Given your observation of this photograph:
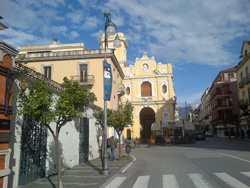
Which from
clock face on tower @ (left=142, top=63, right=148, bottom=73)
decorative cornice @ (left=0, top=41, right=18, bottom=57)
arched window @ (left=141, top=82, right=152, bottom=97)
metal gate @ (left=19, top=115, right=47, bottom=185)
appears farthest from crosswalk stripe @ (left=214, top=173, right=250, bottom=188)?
clock face on tower @ (left=142, top=63, right=148, bottom=73)

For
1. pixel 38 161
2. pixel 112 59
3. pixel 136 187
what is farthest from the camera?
pixel 112 59

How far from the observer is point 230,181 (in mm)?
7391

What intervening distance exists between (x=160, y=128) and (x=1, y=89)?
22.6 m

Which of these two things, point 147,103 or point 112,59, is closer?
point 112,59

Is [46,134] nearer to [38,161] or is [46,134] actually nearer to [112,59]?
[38,161]

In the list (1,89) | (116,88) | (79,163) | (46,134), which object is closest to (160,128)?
(116,88)

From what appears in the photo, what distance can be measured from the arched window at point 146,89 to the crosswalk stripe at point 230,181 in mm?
34253

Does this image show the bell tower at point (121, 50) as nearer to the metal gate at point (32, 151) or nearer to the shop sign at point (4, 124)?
the metal gate at point (32, 151)

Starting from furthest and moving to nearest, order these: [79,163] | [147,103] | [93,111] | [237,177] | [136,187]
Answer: [147,103] < [93,111] < [79,163] < [237,177] < [136,187]

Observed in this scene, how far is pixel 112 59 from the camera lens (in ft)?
85.1

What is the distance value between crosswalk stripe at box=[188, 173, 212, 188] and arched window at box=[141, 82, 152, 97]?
3403 cm

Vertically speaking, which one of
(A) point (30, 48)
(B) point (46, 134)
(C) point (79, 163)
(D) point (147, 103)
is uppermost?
(A) point (30, 48)

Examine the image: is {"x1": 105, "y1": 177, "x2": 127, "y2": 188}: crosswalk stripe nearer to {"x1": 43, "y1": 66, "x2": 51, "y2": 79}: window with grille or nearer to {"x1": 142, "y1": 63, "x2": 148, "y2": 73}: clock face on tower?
{"x1": 43, "y1": 66, "x2": 51, "y2": 79}: window with grille

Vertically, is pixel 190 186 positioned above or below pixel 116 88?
below
